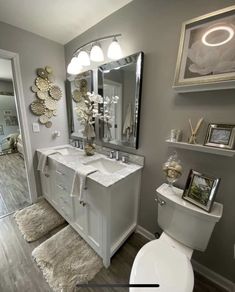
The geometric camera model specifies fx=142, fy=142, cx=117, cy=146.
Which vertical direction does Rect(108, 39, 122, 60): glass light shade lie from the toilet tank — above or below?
above

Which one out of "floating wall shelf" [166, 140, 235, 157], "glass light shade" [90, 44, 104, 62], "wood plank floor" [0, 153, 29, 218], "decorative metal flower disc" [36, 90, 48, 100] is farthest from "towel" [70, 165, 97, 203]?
"wood plank floor" [0, 153, 29, 218]

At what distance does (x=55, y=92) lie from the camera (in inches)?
83.4

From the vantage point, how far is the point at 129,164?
153cm

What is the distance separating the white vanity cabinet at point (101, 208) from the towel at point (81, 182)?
0.04m

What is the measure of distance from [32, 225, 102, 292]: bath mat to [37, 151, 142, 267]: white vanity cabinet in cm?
10

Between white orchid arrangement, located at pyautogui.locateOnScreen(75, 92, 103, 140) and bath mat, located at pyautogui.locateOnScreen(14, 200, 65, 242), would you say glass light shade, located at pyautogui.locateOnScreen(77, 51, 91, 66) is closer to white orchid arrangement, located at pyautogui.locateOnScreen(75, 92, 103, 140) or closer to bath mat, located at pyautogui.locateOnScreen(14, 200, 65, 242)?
white orchid arrangement, located at pyautogui.locateOnScreen(75, 92, 103, 140)

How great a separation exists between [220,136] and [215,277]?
47.1 inches

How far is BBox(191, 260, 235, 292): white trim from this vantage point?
1.14 m

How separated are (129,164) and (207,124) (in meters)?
0.80

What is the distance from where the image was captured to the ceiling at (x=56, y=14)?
132 cm

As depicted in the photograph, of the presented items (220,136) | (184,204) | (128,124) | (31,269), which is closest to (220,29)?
(220,136)

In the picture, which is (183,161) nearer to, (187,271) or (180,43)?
(187,271)

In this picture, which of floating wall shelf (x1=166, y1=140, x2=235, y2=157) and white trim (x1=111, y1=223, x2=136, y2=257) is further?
white trim (x1=111, y1=223, x2=136, y2=257)

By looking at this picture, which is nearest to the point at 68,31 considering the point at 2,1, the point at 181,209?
the point at 2,1
